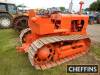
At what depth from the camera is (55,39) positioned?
25.2ft

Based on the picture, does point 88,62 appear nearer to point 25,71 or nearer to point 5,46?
point 25,71

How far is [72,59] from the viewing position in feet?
27.2

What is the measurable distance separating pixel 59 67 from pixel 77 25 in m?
2.43

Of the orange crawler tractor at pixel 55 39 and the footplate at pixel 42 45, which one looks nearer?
the footplate at pixel 42 45

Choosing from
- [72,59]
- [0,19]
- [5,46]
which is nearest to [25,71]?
[72,59]

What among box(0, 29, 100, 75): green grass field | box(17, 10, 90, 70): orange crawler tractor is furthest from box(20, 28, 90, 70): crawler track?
box(0, 29, 100, 75): green grass field

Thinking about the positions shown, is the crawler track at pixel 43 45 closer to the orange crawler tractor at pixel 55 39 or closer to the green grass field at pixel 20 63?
the orange crawler tractor at pixel 55 39

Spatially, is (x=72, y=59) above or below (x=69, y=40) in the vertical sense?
below

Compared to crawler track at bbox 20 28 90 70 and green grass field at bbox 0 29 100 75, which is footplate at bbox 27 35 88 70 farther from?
green grass field at bbox 0 29 100 75

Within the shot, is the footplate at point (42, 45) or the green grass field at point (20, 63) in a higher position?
the footplate at point (42, 45)

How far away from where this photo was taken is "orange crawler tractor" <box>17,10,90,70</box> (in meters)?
7.43

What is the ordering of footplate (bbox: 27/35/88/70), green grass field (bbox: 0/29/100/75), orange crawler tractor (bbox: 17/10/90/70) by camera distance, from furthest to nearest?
1. orange crawler tractor (bbox: 17/10/90/70)
2. footplate (bbox: 27/35/88/70)
3. green grass field (bbox: 0/29/100/75)

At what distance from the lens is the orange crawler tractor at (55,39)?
24.4 ft

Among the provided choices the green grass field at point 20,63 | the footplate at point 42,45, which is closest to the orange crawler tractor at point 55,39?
the footplate at point 42,45
